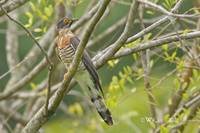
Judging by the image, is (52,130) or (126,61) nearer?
(52,130)

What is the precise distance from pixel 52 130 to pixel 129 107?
8.61 feet

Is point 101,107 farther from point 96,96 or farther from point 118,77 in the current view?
point 118,77

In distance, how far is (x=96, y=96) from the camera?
11.9ft

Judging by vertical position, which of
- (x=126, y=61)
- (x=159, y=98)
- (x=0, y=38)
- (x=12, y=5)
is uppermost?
(x=12, y=5)

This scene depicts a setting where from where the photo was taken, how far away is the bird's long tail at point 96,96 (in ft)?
11.6

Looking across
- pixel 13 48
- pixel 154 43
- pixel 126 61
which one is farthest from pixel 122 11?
pixel 154 43

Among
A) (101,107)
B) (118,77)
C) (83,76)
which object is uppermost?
(83,76)

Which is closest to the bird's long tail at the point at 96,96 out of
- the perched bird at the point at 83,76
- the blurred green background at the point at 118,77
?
the perched bird at the point at 83,76

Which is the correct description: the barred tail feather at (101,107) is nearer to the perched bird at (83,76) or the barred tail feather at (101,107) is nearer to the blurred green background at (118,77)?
the perched bird at (83,76)

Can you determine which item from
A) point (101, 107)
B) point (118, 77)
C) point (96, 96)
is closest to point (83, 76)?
point (96, 96)

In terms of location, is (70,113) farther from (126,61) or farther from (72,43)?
(126,61)

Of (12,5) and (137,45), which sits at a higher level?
(12,5)

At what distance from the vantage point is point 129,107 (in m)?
7.34

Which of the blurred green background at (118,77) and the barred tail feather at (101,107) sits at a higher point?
the barred tail feather at (101,107)
